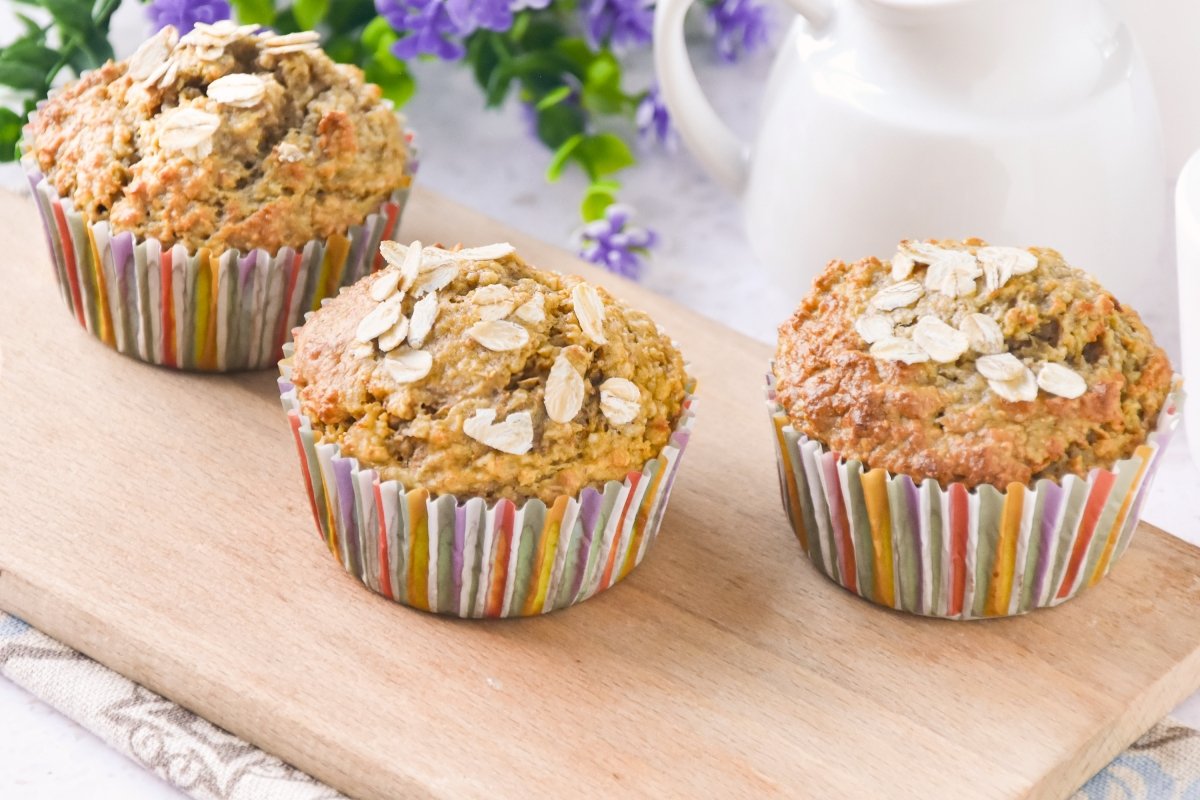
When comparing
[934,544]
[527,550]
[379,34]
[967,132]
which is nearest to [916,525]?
[934,544]

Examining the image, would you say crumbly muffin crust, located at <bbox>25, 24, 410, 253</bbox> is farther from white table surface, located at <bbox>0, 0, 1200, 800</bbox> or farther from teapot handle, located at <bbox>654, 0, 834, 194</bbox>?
white table surface, located at <bbox>0, 0, 1200, 800</bbox>

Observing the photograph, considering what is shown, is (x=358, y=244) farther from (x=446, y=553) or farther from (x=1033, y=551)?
(x=1033, y=551)

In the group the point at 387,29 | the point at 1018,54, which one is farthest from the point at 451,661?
the point at 387,29

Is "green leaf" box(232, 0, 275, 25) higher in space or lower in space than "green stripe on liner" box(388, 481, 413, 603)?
higher

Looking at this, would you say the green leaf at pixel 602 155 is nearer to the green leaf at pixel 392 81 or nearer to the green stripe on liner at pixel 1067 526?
the green leaf at pixel 392 81

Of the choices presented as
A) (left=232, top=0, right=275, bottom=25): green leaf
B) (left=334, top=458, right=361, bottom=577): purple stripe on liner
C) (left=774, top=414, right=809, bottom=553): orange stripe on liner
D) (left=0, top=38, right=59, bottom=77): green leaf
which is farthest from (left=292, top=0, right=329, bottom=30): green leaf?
(left=774, top=414, right=809, bottom=553): orange stripe on liner

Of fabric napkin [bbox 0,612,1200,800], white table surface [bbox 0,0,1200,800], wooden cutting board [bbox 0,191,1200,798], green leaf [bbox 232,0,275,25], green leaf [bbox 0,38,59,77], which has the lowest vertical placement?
white table surface [bbox 0,0,1200,800]
